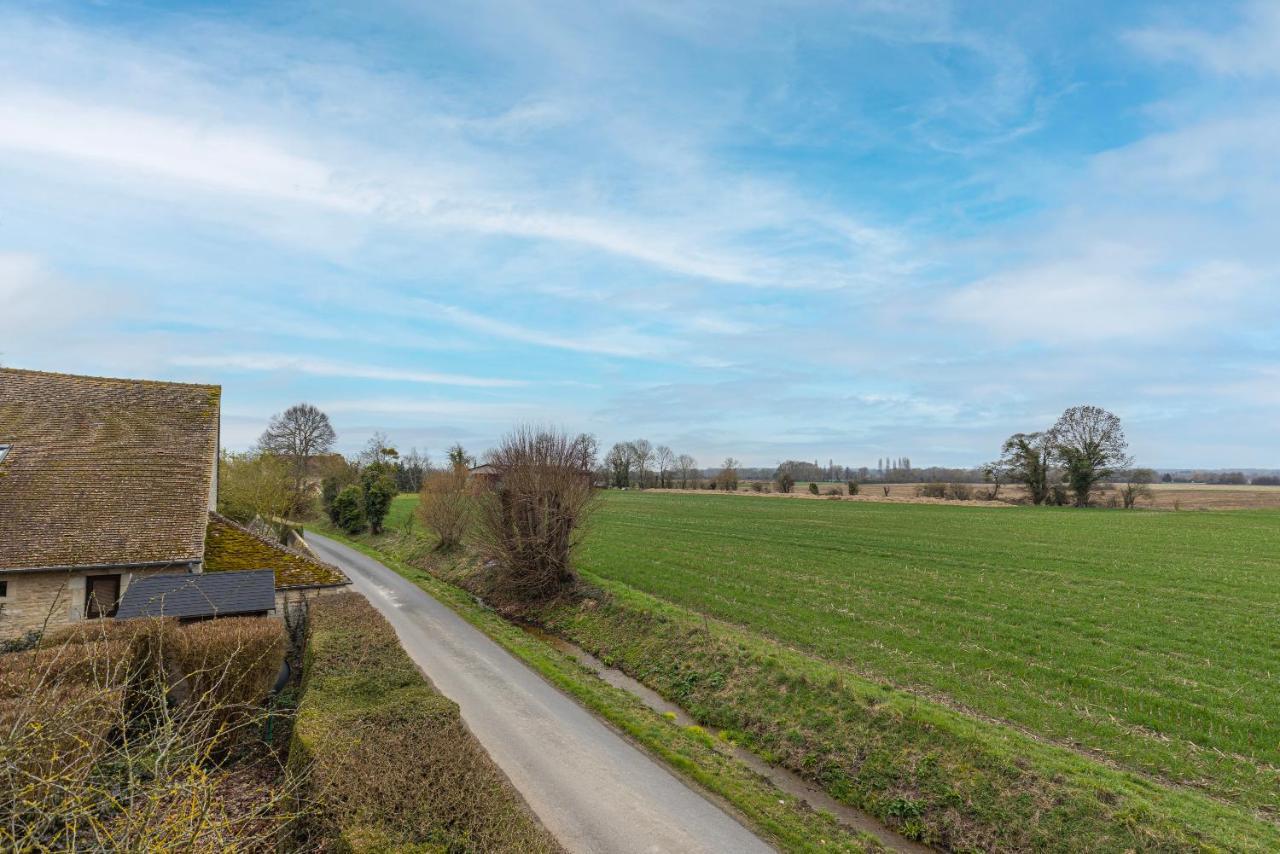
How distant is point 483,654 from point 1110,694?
605 inches

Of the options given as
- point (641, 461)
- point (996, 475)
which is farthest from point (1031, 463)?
point (641, 461)

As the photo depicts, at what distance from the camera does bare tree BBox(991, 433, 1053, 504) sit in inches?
2793

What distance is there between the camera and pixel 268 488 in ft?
110

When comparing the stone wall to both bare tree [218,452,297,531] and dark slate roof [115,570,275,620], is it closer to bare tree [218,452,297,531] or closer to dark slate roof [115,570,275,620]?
dark slate roof [115,570,275,620]

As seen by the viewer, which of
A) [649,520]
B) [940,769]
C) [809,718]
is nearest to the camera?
[940,769]

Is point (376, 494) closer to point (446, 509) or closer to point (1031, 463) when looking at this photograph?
point (446, 509)

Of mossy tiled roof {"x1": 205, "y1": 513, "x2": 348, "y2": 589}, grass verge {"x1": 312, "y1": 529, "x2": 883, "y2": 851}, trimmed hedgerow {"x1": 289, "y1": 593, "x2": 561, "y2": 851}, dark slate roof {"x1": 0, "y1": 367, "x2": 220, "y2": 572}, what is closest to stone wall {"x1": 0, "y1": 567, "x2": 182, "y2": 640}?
dark slate roof {"x1": 0, "y1": 367, "x2": 220, "y2": 572}

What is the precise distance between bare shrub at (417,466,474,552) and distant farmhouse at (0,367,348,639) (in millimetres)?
A: 13897

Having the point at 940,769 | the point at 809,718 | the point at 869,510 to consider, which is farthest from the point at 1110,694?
the point at 869,510

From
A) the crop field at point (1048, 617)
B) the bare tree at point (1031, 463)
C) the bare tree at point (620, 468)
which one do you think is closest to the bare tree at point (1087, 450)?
the bare tree at point (1031, 463)

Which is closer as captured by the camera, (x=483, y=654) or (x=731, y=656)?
(x=731, y=656)

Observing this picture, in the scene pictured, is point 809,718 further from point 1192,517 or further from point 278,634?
point 1192,517

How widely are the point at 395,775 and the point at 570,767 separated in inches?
197

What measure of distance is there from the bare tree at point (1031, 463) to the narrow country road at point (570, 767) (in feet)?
238
